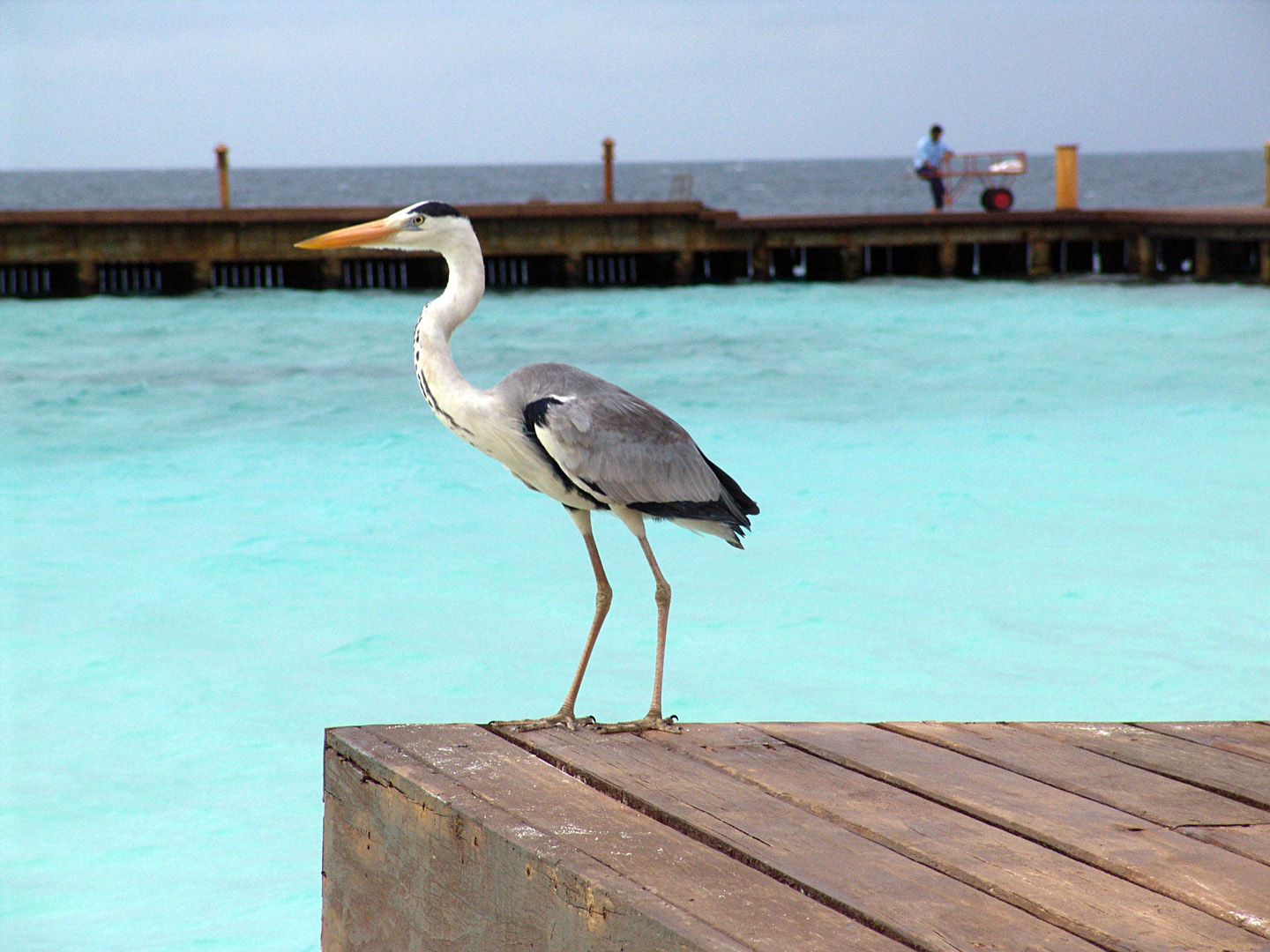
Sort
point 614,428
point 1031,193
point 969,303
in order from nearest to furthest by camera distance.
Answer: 1. point 614,428
2. point 969,303
3. point 1031,193

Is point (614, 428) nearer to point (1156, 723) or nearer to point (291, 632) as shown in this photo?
point (1156, 723)

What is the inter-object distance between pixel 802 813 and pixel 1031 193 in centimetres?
Answer: 8308

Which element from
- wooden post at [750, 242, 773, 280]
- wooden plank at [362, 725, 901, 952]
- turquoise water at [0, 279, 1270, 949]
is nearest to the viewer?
wooden plank at [362, 725, 901, 952]

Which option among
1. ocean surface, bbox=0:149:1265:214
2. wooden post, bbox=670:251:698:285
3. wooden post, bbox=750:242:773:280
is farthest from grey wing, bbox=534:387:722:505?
→ ocean surface, bbox=0:149:1265:214

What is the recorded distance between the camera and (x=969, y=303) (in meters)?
23.6

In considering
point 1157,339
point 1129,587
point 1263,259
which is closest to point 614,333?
point 1157,339

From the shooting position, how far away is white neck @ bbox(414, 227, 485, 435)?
3398 mm

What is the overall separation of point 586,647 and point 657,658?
23cm

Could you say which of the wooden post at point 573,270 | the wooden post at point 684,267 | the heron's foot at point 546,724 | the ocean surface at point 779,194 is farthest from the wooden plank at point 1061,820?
the ocean surface at point 779,194

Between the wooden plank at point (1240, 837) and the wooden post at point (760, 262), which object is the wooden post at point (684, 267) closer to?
the wooden post at point (760, 262)

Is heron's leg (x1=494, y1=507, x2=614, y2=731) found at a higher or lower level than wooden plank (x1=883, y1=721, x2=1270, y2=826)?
higher

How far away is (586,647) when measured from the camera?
369 centimetres

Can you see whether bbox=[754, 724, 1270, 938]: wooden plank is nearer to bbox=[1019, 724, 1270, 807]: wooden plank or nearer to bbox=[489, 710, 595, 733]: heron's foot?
bbox=[1019, 724, 1270, 807]: wooden plank

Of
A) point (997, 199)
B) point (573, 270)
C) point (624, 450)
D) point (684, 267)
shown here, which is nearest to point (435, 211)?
point (624, 450)
